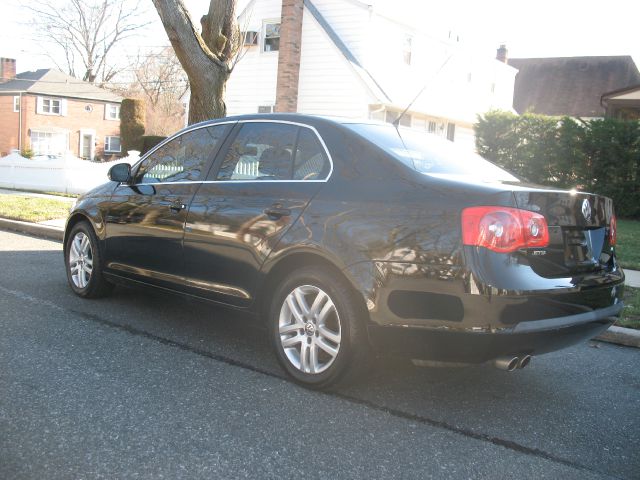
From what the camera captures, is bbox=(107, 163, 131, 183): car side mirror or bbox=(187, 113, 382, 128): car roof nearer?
bbox=(187, 113, 382, 128): car roof

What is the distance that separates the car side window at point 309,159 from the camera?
4230 millimetres

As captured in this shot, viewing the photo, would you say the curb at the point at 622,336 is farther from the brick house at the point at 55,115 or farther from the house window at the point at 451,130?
the brick house at the point at 55,115

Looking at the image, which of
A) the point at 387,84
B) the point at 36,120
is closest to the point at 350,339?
the point at 387,84

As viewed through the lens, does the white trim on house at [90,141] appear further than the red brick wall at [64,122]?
Yes

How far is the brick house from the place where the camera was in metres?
50.4

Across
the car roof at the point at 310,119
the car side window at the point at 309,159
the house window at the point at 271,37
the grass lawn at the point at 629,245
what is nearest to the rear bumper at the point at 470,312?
the car side window at the point at 309,159

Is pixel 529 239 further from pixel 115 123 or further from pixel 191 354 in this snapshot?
pixel 115 123

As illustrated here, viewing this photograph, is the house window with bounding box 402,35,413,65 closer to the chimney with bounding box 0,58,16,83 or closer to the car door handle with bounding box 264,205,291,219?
the car door handle with bounding box 264,205,291,219

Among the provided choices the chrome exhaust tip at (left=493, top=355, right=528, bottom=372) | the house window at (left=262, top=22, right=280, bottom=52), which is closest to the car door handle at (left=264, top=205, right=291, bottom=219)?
the chrome exhaust tip at (left=493, top=355, right=528, bottom=372)

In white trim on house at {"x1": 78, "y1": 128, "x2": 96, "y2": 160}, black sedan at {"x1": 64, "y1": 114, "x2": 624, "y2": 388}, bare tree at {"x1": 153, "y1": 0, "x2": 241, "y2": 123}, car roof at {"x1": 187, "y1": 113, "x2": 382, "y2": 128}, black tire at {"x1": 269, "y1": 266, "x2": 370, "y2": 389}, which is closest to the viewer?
black sedan at {"x1": 64, "y1": 114, "x2": 624, "y2": 388}

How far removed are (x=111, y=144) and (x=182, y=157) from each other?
53.9m

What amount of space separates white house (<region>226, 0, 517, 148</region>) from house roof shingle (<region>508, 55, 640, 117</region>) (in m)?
20.0

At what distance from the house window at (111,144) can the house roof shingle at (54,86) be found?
3.34m

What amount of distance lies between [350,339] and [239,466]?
42.4 inches
